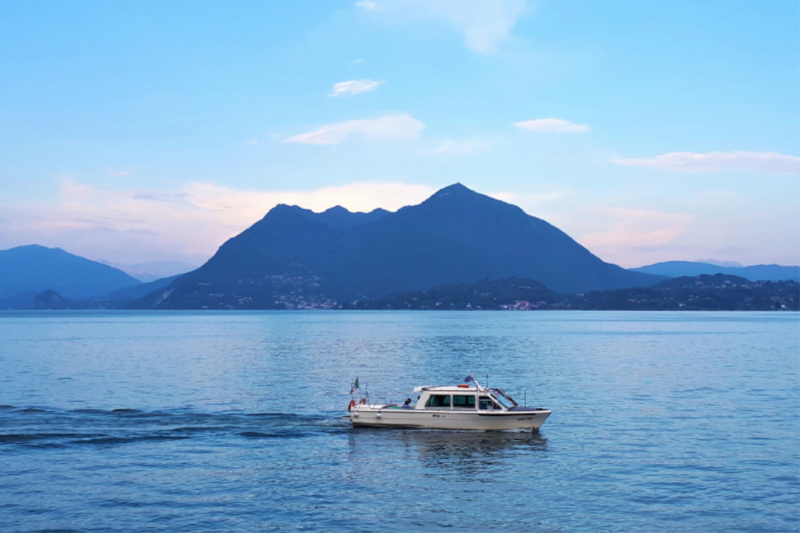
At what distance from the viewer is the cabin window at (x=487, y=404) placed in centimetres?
4428

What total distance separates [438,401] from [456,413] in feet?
5.02

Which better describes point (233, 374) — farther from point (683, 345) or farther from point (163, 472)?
point (683, 345)

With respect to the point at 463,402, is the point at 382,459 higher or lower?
lower

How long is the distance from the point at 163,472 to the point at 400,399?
1141 inches

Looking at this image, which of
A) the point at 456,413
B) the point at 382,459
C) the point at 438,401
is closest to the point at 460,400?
the point at 456,413

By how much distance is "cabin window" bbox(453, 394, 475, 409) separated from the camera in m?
44.4

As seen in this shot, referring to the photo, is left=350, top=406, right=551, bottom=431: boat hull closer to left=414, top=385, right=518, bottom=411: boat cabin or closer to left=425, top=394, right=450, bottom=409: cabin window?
left=414, top=385, right=518, bottom=411: boat cabin

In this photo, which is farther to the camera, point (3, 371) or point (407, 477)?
point (3, 371)

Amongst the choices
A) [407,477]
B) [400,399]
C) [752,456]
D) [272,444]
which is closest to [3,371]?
[400,399]

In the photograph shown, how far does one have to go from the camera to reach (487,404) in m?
44.4

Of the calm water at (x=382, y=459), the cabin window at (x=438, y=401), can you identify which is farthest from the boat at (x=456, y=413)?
the calm water at (x=382, y=459)

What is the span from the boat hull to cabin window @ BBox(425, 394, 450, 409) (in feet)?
2.16

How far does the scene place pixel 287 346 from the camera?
134250 mm

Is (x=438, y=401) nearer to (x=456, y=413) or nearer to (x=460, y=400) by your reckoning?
(x=460, y=400)
